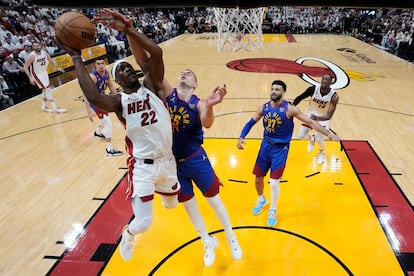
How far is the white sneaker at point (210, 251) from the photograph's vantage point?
3.54 m

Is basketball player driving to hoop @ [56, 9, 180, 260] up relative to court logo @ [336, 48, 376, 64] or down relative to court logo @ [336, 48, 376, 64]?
up

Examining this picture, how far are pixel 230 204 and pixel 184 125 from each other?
1.90m

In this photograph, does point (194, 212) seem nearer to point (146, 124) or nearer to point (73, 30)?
point (146, 124)

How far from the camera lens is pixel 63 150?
22.1 feet

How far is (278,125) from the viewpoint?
13.5ft

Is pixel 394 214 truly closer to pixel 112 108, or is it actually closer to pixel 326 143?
pixel 326 143

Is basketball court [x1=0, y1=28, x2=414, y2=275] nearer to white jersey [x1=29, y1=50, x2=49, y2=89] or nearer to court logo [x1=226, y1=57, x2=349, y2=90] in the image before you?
white jersey [x1=29, y1=50, x2=49, y2=89]

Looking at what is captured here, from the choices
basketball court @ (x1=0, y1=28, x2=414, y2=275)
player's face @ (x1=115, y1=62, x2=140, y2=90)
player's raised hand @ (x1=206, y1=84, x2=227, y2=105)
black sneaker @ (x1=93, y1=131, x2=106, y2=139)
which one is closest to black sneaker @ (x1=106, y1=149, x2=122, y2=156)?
basketball court @ (x1=0, y1=28, x2=414, y2=275)

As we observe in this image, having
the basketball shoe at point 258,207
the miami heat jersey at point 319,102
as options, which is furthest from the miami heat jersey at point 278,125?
the miami heat jersey at point 319,102

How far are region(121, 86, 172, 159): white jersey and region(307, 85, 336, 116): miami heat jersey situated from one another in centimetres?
358

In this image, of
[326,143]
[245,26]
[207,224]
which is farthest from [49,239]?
[245,26]

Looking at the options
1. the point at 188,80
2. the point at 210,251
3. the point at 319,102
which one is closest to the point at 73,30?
the point at 188,80

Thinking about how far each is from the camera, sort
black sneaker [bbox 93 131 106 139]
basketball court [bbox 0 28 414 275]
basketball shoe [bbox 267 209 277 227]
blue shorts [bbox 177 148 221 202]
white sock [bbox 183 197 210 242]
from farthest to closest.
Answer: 1. black sneaker [bbox 93 131 106 139]
2. basketball shoe [bbox 267 209 277 227]
3. basketball court [bbox 0 28 414 275]
4. white sock [bbox 183 197 210 242]
5. blue shorts [bbox 177 148 221 202]

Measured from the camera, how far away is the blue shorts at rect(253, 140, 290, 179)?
4.05m
